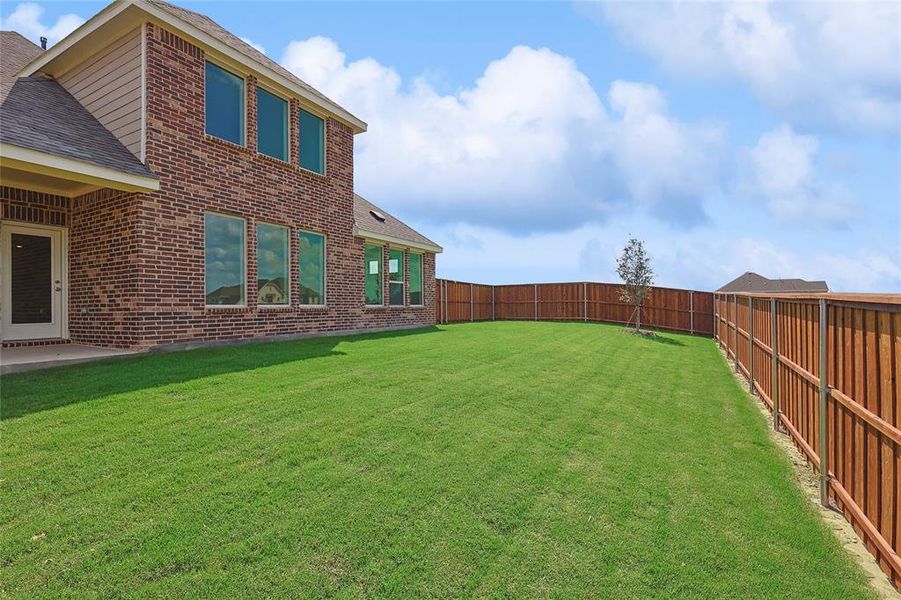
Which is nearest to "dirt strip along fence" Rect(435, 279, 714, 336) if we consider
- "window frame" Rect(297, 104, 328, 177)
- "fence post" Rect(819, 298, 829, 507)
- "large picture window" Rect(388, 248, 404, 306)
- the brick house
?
"large picture window" Rect(388, 248, 404, 306)

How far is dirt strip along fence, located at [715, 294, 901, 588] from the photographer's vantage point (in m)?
3.07

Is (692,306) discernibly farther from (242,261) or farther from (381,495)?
(381,495)

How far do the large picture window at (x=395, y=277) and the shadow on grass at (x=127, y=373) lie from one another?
663cm

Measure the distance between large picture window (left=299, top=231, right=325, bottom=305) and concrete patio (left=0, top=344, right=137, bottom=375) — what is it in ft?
13.1

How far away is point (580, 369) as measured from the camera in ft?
28.2

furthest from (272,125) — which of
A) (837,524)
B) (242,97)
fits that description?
(837,524)

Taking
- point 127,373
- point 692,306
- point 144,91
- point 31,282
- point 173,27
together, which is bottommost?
point 127,373

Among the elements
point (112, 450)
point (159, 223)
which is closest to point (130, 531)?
point (112, 450)

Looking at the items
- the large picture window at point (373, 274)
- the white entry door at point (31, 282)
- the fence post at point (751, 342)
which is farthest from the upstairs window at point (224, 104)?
the fence post at point (751, 342)

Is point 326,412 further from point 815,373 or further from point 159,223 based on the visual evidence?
point 159,223

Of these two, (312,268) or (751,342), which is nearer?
(751,342)

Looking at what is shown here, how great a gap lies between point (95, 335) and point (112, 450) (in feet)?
19.6

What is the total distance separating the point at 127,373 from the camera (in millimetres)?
6254

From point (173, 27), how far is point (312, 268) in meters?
5.32
